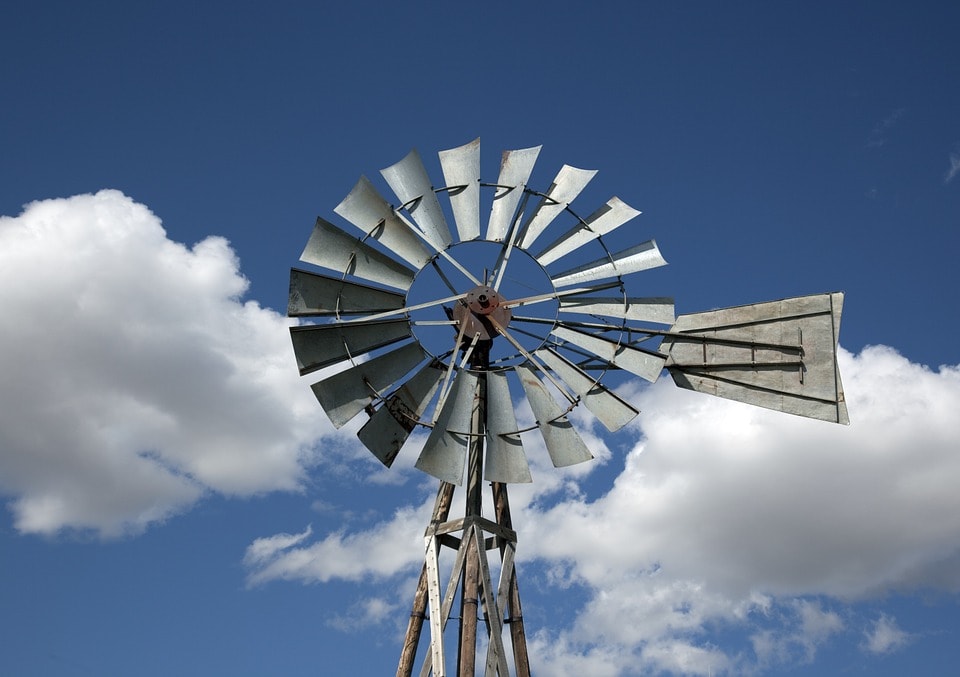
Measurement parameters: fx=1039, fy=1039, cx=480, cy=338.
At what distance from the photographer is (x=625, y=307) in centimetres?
1173

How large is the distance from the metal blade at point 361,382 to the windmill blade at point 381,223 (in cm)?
103

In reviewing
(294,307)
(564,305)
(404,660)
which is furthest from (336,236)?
(404,660)

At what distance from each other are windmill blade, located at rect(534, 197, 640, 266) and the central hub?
0.76m

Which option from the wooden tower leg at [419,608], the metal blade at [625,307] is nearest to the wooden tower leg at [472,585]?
the wooden tower leg at [419,608]

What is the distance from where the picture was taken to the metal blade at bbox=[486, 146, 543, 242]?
11.9 metres

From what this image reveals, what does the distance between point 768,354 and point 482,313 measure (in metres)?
3.22

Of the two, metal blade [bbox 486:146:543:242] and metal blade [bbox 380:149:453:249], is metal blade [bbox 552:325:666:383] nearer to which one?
metal blade [bbox 486:146:543:242]

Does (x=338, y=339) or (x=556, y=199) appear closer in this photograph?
(x=338, y=339)

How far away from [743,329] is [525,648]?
14.0 ft

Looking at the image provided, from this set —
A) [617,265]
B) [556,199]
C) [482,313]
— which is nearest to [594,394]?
[482,313]

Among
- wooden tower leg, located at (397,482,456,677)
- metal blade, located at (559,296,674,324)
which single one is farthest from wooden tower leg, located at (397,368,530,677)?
metal blade, located at (559,296,674,324)

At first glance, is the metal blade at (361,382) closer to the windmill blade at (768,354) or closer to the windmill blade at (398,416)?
the windmill blade at (398,416)

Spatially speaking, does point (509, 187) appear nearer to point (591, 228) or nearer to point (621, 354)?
point (591, 228)

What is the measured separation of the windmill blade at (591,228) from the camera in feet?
39.3
